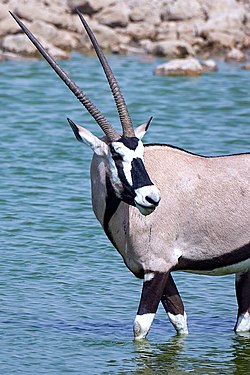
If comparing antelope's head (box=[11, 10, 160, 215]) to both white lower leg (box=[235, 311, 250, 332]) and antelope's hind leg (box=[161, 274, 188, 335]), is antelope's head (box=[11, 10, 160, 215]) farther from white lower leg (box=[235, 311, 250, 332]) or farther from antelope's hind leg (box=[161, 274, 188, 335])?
white lower leg (box=[235, 311, 250, 332])

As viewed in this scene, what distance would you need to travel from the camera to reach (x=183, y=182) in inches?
342

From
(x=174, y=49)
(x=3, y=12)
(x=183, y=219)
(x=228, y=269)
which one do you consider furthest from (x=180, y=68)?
(x=183, y=219)

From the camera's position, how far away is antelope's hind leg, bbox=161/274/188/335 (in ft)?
29.4

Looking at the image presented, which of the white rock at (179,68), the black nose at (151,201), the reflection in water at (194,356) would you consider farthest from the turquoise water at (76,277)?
the white rock at (179,68)

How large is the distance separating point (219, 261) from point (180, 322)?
0.76 meters

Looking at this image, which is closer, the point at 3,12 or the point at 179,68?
the point at 179,68

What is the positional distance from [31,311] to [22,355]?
1121 mm

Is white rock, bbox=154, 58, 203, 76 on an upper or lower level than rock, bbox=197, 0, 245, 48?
upper

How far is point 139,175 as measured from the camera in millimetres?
8117

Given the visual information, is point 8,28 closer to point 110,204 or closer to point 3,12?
point 3,12

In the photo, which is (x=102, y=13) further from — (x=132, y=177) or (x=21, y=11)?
(x=132, y=177)

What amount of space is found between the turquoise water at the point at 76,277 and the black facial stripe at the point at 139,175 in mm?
1469

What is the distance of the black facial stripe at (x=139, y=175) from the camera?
26.5 ft

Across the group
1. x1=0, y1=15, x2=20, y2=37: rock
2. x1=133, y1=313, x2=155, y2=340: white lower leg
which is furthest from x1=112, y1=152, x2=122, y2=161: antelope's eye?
x1=0, y1=15, x2=20, y2=37: rock
